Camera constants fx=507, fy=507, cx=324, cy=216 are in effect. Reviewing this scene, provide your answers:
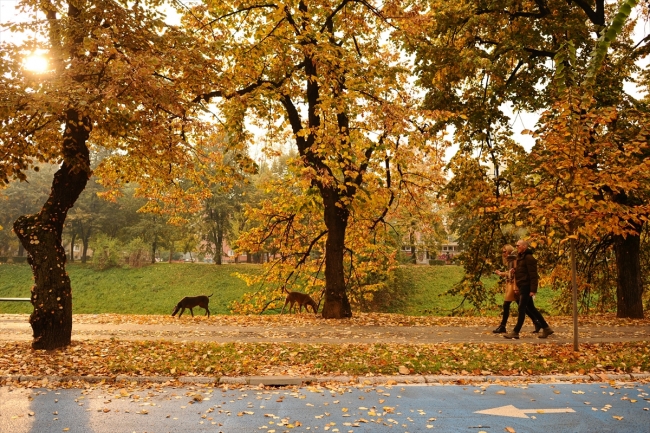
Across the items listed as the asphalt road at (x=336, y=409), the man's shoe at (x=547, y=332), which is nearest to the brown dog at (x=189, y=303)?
the asphalt road at (x=336, y=409)

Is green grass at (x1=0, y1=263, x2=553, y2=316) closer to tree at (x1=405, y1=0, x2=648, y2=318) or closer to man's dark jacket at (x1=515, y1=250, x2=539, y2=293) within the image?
tree at (x1=405, y1=0, x2=648, y2=318)

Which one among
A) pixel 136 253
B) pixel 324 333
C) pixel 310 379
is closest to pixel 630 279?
pixel 324 333

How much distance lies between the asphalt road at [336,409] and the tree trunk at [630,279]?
32.1 ft

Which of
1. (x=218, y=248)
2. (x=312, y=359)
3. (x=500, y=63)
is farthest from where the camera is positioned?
(x=218, y=248)

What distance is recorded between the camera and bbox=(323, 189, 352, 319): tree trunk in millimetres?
15469

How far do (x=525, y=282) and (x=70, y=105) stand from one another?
939 centimetres

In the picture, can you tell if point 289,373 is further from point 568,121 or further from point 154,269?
point 154,269

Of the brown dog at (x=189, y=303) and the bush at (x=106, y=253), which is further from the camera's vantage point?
the bush at (x=106, y=253)

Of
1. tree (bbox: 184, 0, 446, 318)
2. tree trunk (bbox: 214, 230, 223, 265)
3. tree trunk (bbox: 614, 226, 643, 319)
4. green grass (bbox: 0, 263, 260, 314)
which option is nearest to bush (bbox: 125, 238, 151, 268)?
green grass (bbox: 0, 263, 260, 314)

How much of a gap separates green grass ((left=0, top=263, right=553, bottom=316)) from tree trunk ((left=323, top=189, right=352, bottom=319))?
1954cm

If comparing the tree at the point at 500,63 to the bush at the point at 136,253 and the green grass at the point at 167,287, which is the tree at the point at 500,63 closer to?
the green grass at the point at 167,287

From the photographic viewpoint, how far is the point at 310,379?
25.4 feet

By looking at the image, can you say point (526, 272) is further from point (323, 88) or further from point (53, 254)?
point (53, 254)

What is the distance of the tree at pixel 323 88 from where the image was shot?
12203 millimetres
